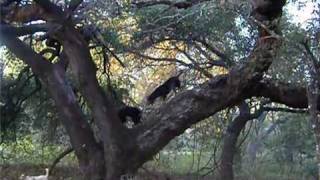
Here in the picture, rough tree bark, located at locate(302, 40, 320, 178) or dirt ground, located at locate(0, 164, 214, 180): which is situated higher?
rough tree bark, located at locate(302, 40, 320, 178)

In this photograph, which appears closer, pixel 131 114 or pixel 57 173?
pixel 131 114

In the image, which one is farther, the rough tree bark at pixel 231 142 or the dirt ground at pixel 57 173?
the dirt ground at pixel 57 173

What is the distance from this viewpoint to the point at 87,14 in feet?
28.5

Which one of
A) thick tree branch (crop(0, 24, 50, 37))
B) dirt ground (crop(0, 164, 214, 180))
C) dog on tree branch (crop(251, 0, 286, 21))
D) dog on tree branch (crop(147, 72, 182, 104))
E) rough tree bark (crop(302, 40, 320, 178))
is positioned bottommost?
dirt ground (crop(0, 164, 214, 180))

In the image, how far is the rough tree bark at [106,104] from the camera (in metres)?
8.06

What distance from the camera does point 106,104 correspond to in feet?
27.2

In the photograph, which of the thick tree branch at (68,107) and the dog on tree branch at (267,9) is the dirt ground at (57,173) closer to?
the thick tree branch at (68,107)

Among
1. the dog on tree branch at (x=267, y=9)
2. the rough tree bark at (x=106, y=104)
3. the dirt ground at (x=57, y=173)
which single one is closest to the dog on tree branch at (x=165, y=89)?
the rough tree bark at (x=106, y=104)

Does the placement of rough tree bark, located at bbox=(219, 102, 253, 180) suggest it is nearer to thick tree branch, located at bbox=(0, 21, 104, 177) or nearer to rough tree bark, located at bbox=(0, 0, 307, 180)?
rough tree bark, located at bbox=(0, 0, 307, 180)

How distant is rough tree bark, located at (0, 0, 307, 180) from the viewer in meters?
8.06

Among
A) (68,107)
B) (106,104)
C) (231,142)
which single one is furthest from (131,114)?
(231,142)

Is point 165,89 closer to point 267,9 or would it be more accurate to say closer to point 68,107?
point 68,107

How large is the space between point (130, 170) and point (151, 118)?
0.76 meters

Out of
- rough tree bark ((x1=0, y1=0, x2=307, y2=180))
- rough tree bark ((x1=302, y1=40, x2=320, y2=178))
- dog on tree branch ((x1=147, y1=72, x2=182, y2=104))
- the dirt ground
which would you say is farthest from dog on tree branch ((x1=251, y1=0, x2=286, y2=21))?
the dirt ground
